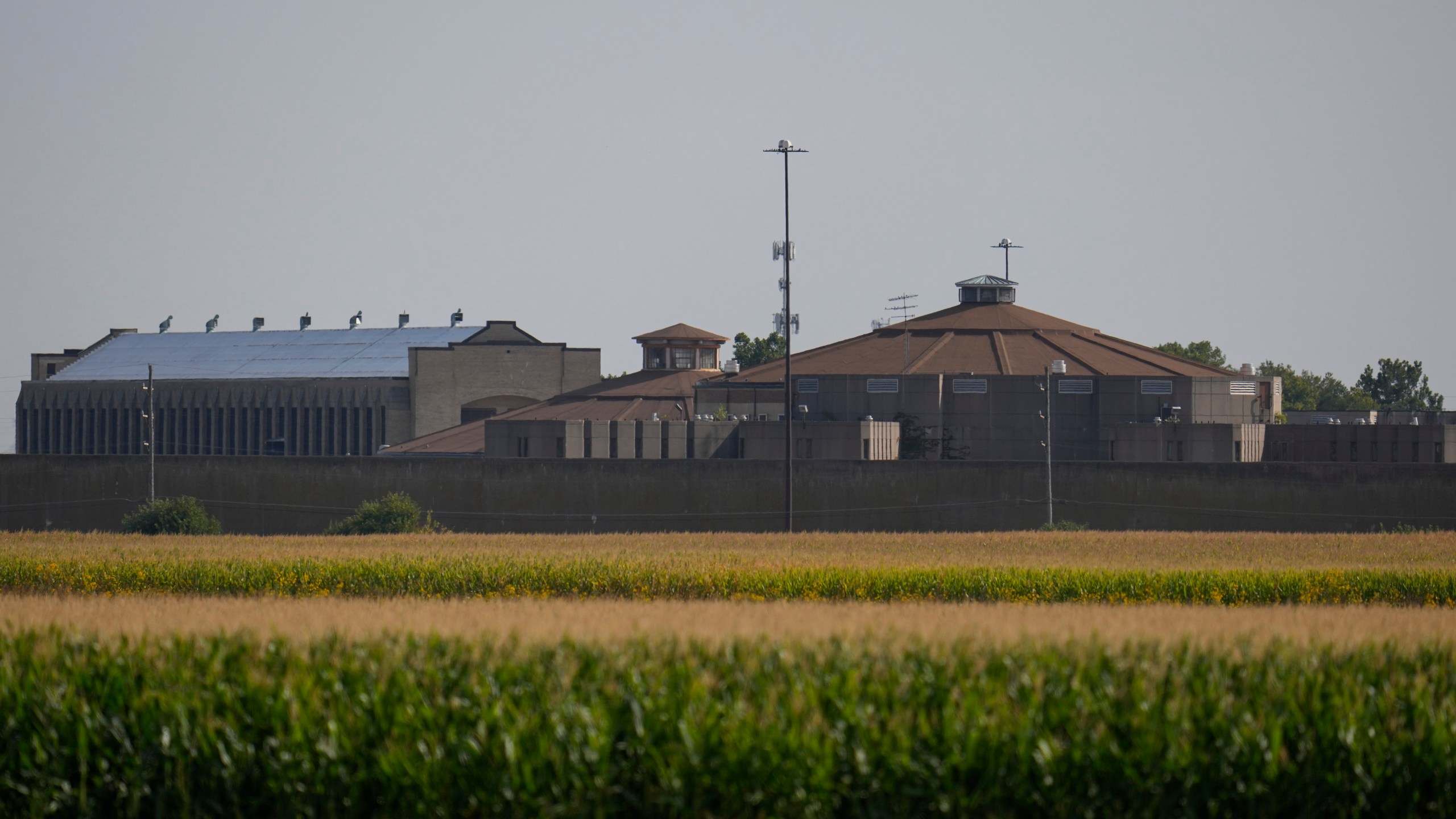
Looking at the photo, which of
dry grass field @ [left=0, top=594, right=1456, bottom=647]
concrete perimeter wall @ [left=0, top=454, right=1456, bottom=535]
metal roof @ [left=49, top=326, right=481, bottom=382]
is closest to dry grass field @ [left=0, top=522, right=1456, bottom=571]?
dry grass field @ [left=0, top=594, right=1456, bottom=647]

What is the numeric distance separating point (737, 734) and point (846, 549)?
27.4 metres

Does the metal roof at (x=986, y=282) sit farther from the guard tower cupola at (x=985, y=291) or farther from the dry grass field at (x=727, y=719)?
the dry grass field at (x=727, y=719)

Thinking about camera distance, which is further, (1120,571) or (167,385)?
(167,385)

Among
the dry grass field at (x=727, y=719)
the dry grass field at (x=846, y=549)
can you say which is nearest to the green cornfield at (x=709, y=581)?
the dry grass field at (x=846, y=549)

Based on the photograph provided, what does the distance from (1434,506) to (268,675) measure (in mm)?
50788

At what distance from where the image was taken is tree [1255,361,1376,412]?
493ft

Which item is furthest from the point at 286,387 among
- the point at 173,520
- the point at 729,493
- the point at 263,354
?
the point at 729,493

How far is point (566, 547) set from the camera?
37938 mm

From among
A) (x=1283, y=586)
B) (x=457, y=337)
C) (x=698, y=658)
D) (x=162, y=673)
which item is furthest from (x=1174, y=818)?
(x=457, y=337)

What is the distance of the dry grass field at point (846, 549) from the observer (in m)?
33.2

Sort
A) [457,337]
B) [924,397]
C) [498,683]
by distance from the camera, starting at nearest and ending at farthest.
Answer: [498,683] → [924,397] → [457,337]

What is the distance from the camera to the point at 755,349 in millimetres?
145750

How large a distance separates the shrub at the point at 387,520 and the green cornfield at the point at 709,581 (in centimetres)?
2471

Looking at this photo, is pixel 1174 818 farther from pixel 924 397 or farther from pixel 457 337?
pixel 457 337
